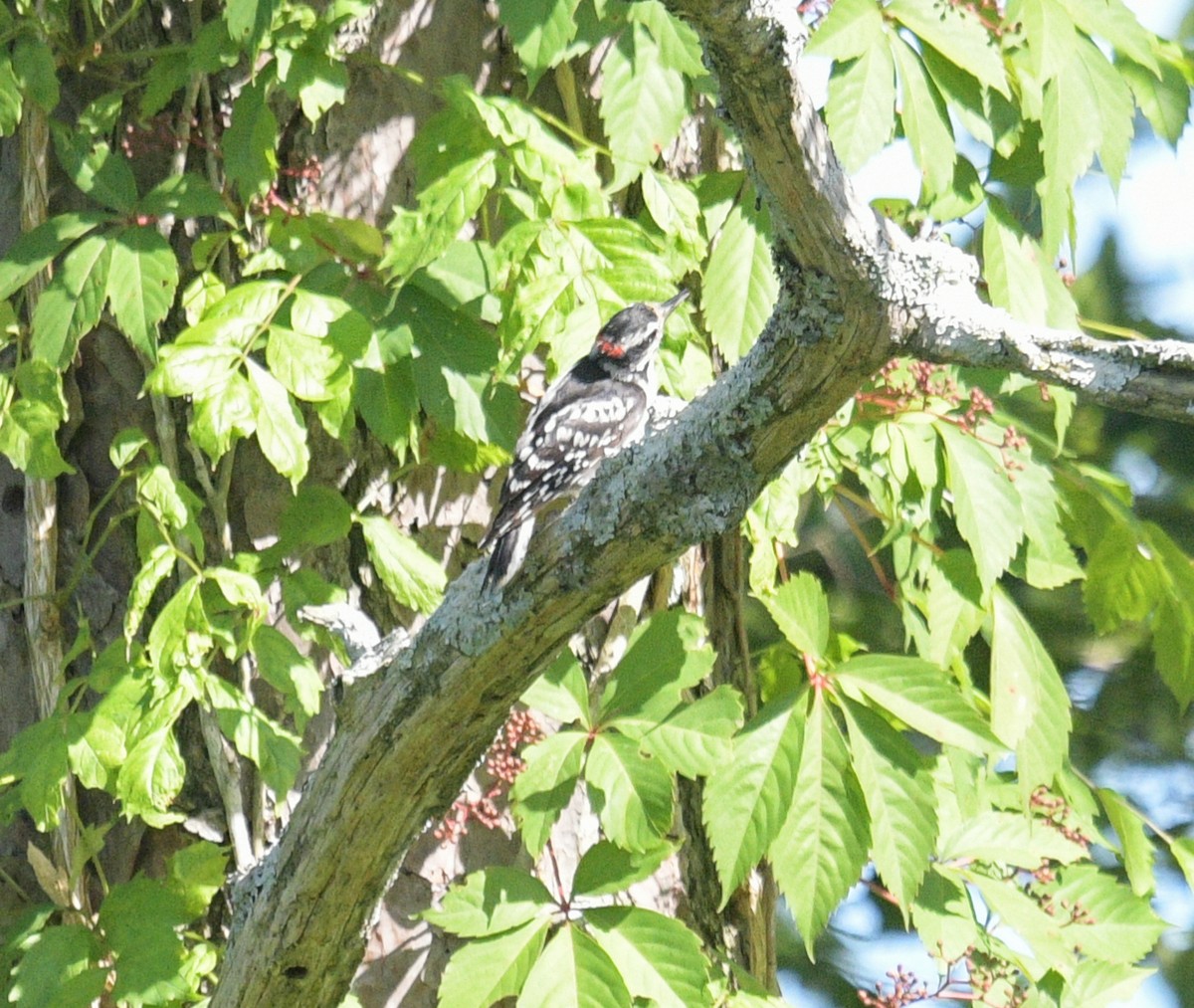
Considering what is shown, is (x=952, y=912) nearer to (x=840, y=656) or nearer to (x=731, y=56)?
(x=840, y=656)

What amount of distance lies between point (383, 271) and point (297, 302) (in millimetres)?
228

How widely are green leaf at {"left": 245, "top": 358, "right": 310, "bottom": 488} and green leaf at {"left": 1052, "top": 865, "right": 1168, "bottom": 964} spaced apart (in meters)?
1.74

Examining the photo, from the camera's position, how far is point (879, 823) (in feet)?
7.36

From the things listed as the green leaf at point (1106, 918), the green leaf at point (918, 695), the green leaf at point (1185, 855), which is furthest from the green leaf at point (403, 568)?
the green leaf at point (1185, 855)

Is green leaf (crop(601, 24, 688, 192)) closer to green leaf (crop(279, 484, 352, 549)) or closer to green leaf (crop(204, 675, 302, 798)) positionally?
green leaf (crop(279, 484, 352, 549))

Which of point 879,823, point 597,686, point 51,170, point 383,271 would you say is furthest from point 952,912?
point 51,170

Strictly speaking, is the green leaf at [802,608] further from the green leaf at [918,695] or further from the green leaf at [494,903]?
the green leaf at [494,903]

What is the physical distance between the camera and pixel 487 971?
88.3 inches

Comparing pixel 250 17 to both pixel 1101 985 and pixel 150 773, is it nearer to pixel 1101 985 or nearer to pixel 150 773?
pixel 150 773

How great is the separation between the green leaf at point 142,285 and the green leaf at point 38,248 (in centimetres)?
13

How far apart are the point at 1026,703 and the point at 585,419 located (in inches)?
38.5

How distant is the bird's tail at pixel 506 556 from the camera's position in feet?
6.14

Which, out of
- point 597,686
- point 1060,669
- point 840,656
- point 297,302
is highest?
point 297,302

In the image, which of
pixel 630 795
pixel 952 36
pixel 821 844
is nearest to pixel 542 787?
pixel 630 795
